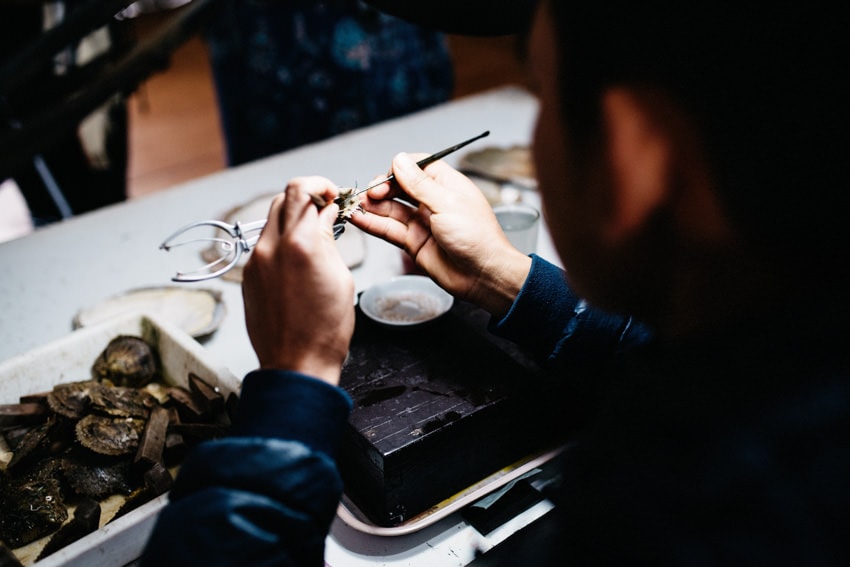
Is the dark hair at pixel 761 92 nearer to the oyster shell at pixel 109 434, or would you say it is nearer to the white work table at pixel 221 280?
the white work table at pixel 221 280

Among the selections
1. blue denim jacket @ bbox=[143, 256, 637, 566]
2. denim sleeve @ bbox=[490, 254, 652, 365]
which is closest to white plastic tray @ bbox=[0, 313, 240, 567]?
blue denim jacket @ bbox=[143, 256, 637, 566]

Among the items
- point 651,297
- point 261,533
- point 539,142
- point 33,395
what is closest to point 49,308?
point 33,395

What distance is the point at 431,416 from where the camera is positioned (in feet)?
3.45

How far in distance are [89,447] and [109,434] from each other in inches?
1.6

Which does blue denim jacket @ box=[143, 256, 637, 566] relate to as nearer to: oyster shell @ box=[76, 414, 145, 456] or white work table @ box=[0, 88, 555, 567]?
white work table @ box=[0, 88, 555, 567]

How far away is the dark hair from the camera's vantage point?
0.54 metres

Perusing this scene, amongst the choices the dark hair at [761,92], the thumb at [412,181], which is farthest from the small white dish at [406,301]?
the dark hair at [761,92]

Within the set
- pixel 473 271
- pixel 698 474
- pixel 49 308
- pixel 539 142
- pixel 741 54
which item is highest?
pixel 741 54

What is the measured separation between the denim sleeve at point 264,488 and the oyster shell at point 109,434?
17.8 inches

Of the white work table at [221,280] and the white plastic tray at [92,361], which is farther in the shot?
the white plastic tray at [92,361]

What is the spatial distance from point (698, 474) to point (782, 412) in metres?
0.08

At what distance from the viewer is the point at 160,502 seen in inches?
39.4

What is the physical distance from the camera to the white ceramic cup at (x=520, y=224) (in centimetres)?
160

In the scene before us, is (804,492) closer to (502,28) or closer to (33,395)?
(502,28)
